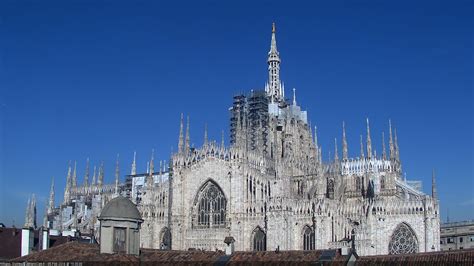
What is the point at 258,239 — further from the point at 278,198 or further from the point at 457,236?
the point at 457,236

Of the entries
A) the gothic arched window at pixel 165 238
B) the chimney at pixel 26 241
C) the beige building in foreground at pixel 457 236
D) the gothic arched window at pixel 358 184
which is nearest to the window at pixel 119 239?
the chimney at pixel 26 241

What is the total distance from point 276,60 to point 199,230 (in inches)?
1367

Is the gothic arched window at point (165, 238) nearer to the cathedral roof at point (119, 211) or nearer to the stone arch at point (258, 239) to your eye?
the stone arch at point (258, 239)

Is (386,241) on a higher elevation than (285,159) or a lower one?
lower

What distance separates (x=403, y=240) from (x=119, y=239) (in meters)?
30.1

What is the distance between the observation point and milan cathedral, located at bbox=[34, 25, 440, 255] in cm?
6544

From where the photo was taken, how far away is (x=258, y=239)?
6994cm

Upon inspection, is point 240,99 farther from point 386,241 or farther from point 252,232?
point 386,241

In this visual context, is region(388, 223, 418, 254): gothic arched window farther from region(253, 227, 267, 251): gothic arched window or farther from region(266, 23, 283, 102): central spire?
region(266, 23, 283, 102): central spire

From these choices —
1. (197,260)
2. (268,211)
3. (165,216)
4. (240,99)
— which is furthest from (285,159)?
(197,260)

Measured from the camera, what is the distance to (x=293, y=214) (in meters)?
67.1

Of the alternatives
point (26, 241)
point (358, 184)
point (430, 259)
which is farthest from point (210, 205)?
point (430, 259)

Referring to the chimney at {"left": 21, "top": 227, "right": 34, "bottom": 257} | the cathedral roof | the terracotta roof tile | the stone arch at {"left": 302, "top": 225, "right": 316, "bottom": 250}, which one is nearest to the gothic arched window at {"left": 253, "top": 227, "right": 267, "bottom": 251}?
the stone arch at {"left": 302, "top": 225, "right": 316, "bottom": 250}

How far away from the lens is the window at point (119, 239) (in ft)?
158
